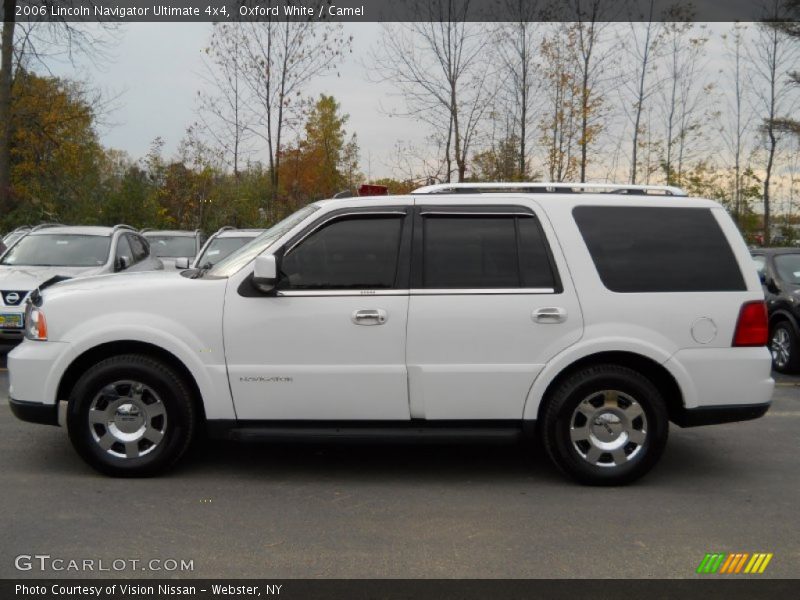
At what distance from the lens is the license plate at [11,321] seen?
10102 millimetres

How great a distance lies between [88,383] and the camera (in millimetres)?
5430

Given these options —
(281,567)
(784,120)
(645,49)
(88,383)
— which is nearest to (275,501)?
(281,567)

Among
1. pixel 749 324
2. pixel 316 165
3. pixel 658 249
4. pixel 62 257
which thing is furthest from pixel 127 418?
pixel 316 165

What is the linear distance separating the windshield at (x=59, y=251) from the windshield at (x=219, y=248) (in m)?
1.75

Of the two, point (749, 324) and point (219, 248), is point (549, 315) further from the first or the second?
point (219, 248)

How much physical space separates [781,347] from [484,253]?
22.3 ft

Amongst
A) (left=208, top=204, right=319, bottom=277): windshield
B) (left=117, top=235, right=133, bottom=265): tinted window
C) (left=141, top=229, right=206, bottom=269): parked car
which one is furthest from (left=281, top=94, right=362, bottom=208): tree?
(left=208, top=204, right=319, bottom=277): windshield

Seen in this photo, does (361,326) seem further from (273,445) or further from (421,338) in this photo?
(273,445)

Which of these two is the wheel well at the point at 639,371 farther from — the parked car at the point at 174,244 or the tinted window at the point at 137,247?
the parked car at the point at 174,244

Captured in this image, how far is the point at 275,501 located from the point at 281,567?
1093 mm

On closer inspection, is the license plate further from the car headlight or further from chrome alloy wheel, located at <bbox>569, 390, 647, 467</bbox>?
chrome alloy wheel, located at <bbox>569, 390, 647, 467</bbox>

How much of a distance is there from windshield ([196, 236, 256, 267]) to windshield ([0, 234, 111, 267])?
175 centimetres

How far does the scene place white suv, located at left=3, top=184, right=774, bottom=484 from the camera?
5.38 metres

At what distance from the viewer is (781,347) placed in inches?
421
